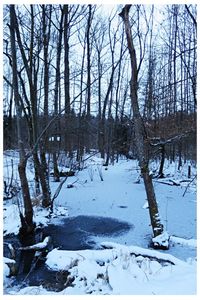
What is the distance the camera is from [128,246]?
4359 mm

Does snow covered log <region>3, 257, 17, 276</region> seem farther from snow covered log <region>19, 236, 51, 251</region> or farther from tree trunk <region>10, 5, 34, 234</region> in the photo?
tree trunk <region>10, 5, 34, 234</region>

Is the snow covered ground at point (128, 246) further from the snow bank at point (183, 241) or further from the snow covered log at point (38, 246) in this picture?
the snow covered log at point (38, 246)

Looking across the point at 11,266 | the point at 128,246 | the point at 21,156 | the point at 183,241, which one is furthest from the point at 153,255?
the point at 21,156

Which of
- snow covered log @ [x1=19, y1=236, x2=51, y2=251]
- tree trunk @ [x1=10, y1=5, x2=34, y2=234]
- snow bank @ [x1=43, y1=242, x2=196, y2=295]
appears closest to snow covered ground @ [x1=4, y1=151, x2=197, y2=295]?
snow bank @ [x1=43, y1=242, x2=196, y2=295]

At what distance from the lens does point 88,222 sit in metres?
5.96

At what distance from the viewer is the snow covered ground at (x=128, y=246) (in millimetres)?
3027

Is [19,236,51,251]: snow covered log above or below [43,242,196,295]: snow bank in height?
below

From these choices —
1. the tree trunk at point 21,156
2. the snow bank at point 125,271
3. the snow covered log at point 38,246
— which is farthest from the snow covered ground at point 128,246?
the snow covered log at point 38,246

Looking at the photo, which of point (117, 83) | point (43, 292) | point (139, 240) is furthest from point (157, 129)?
point (117, 83)

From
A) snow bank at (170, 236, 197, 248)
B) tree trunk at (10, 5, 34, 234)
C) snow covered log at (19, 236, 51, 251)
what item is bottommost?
snow covered log at (19, 236, 51, 251)

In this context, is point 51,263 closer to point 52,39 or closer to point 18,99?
point 18,99

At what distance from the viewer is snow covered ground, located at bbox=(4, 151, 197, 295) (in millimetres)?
3027

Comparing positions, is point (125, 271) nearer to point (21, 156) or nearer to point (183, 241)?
point (183, 241)

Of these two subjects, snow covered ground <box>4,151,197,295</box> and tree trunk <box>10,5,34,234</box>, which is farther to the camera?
tree trunk <box>10,5,34,234</box>
